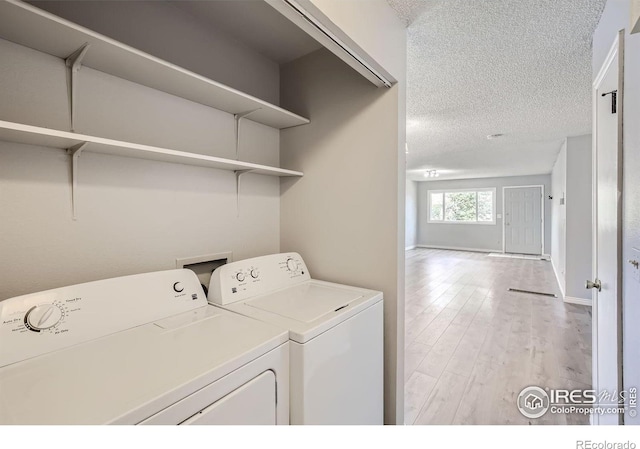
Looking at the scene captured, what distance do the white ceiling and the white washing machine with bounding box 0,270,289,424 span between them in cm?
172

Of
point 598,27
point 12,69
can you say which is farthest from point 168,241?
point 598,27

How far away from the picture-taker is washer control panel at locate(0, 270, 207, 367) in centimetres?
84

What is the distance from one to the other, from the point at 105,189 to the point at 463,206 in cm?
961

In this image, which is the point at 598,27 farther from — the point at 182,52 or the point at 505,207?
the point at 505,207

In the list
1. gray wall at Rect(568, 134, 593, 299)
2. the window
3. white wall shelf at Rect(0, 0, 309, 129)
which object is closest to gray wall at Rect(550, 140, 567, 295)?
gray wall at Rect(568, 134, 593, 299)

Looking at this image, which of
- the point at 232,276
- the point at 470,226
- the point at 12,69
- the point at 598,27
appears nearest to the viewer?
the point at 12,69

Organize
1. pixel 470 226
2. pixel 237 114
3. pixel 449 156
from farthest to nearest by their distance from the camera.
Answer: pixel 470 226
pixel 449 156
pixel 237 114

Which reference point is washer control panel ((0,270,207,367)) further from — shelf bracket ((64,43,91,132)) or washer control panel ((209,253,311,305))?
shelf bracket ((64,43,91,132))

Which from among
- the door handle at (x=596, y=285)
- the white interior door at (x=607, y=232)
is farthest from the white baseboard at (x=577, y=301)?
the door handle at (x=596, y=285)

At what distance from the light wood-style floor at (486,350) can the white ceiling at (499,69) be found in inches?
89.4

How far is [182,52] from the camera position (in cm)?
146

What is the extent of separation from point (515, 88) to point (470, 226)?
7.22 m

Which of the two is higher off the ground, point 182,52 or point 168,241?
point 182,52

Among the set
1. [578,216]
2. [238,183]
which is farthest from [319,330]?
[578,216]
